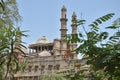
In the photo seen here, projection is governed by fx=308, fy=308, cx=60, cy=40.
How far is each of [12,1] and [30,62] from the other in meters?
18.6

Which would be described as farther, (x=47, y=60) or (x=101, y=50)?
(x=47, y=60)

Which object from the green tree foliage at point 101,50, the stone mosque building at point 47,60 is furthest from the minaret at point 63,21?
the green tree foliage at point 101,50

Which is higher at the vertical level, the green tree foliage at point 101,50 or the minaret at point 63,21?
the minaret at point 63,21

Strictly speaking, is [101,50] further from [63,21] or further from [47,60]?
[63,21]

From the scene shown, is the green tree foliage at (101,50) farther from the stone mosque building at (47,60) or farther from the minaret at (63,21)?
the minaret at (63,21)

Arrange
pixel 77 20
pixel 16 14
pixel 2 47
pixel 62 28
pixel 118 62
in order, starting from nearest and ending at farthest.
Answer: pixel 118 62, pixel 77 20, pixel 2 47, pixel 16 14, pixel 62 28

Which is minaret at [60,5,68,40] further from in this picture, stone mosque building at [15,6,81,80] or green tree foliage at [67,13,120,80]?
green tree foliage at [67,13,120,80]

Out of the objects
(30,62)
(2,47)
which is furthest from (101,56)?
(30,62)

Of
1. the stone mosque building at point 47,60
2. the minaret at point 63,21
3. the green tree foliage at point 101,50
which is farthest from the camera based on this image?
the minaret at point 63,21

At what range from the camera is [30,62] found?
38062 millimetres

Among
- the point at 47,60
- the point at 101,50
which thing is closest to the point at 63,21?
the point at 47,60

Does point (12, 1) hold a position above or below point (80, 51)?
above

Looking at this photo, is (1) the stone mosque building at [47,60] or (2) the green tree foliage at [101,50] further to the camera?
(1) the stone mosque building at [47,60]

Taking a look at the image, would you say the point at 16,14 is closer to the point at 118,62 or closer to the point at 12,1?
the point at 12,1
